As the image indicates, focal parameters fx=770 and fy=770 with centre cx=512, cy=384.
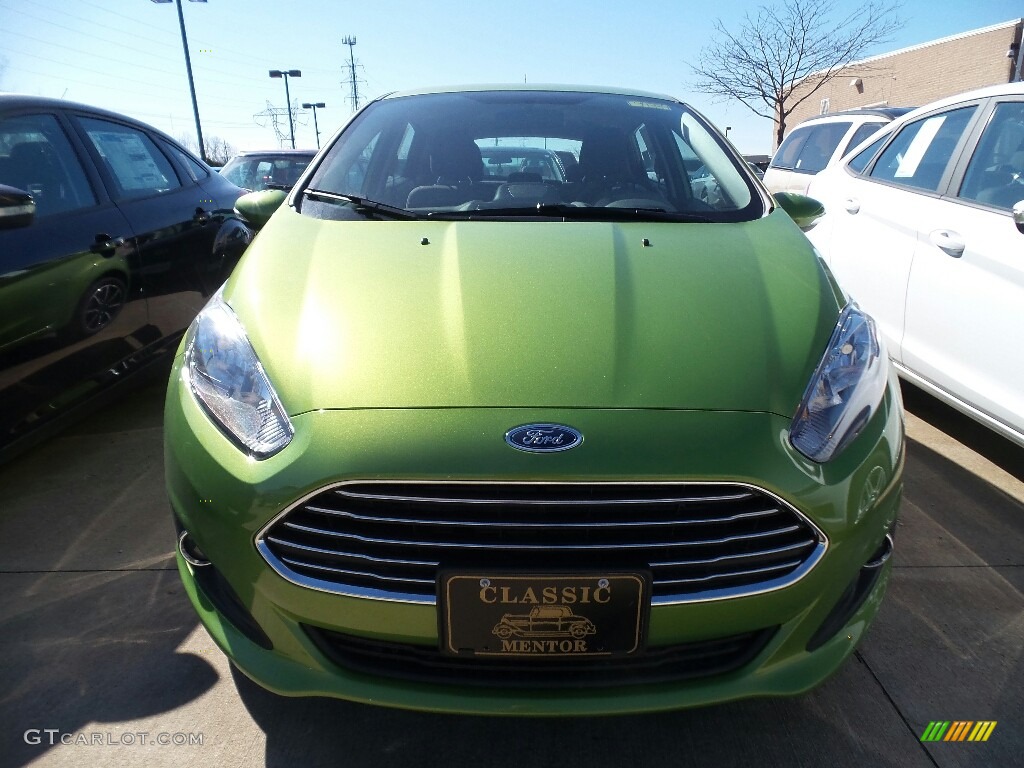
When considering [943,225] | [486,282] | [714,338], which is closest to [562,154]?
[486,282]

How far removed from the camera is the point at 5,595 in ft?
7.30

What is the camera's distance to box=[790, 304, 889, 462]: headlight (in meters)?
1.45

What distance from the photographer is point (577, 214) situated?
221 cm

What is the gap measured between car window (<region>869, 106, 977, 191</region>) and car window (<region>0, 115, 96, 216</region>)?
3508mm

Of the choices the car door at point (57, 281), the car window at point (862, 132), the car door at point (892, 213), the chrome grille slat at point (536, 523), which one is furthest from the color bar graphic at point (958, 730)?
the car window at point (862, 132)

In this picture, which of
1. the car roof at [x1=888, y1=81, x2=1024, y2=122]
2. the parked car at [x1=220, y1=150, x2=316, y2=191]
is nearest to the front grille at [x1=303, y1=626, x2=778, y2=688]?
the car roof at [x1=888, y1=81, x2=1024, y2=122]

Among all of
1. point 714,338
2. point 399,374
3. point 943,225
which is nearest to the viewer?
point 399,374

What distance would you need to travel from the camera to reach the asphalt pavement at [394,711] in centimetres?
167

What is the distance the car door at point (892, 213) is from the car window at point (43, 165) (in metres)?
3.07

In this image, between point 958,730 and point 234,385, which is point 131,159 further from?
point 958,730

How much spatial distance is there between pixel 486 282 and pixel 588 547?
2.33 ft

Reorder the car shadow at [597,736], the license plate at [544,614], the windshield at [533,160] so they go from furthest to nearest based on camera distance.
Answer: the windshield at [533,160]
the car shadow at [597,736]
the license plate at [544,614]

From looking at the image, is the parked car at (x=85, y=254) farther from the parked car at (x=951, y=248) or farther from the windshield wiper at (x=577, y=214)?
the parked car at (x=951, y=248)

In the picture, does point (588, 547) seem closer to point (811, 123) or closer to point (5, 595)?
point (5, 595)
